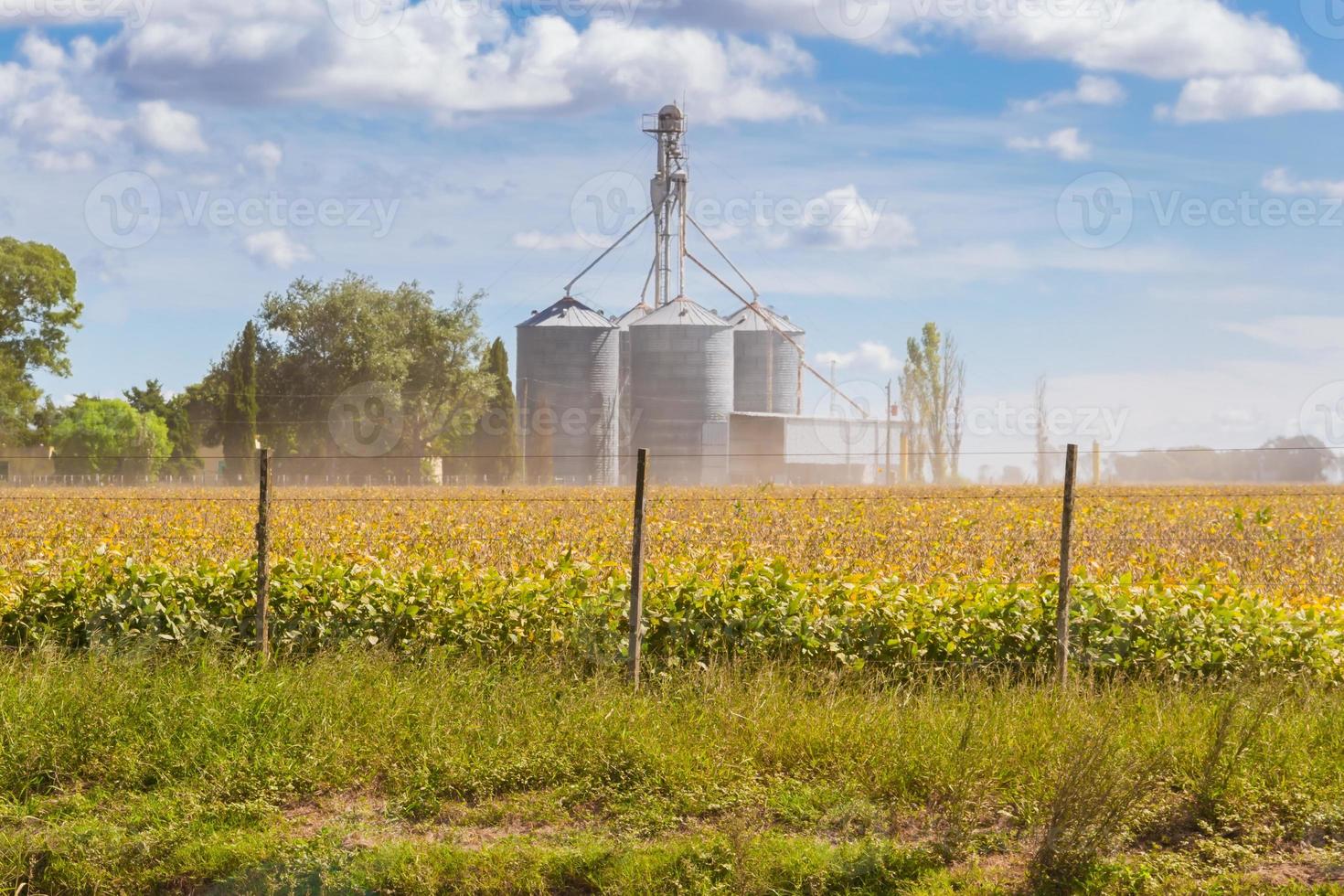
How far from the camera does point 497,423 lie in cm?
6394

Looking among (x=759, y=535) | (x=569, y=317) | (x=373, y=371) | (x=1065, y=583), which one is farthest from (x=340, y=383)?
(x=1065, y=583)

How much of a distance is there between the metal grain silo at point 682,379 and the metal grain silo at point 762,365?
16.8 feet

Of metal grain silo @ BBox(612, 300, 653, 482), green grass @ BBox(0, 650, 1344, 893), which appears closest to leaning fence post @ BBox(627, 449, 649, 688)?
green grass @ BBox(0, 650, 1344, 893)

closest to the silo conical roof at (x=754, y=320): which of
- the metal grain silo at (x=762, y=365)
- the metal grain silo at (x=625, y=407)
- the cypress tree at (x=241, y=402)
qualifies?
the metal grain silo at (x=762, y=365)

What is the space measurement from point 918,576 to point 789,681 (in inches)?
255

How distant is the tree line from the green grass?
50478mm

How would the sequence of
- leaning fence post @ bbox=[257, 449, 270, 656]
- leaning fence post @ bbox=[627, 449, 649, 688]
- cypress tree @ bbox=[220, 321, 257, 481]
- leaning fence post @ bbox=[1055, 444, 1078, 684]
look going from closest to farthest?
1. leaning fence post @ bbox=[627, 449, 649, 688]
2. leaning fence post @ bbox=[1055, 444, 1078, 684]
3. leaning fence post @ bbox=[257, 449, 270, 656]
4. cypress tree @ bbox=[220, 321, 257, 481]

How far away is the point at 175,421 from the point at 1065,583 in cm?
8053

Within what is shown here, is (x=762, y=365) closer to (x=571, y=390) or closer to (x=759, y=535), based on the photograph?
(x=571, y=390)

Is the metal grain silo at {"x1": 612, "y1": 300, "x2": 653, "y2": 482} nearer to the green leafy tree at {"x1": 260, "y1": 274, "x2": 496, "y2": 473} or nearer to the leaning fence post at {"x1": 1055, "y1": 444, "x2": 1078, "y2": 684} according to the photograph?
the green leafy tree at {"x1": 260, "y1": 274, "x2": 496, "y2": 473}

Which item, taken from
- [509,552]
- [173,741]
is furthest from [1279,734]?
[509,552]

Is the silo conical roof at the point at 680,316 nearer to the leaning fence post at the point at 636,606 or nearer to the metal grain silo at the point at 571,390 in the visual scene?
the metal grain silo at the point at 571,390

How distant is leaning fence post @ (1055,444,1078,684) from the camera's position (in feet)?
30.5

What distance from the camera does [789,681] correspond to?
873 centimetres
